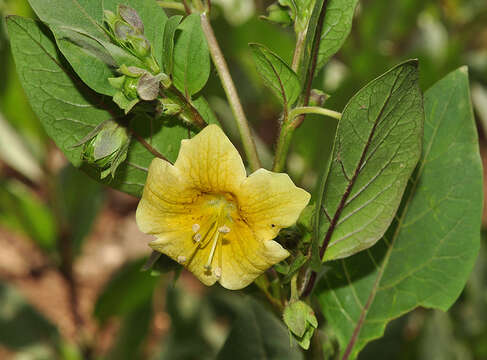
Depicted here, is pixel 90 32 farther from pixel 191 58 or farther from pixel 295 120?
pixel 295 120

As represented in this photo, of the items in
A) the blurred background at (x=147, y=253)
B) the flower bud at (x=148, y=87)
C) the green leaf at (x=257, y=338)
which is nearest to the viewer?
the flower bud at (x=148, y=87)

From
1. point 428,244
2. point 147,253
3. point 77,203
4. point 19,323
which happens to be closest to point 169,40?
point 428,244

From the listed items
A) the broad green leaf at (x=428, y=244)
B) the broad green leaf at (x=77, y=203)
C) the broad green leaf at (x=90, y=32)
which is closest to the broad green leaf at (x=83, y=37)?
the broad green leaf at (x=90, y=32)

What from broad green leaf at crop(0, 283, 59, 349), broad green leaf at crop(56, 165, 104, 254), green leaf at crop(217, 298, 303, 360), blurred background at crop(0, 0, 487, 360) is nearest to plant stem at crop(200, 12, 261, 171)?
green leaf at crop(217, 298, 303, 360)

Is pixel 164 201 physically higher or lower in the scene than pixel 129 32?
lower

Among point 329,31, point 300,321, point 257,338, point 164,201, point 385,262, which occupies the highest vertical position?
point 329,31

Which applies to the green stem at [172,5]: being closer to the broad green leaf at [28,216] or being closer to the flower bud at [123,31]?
the flower bud at [123,31]

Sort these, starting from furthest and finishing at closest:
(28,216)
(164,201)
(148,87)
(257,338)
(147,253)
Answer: (147,253), (28,216), (257,338), (164,201), (148,87)
